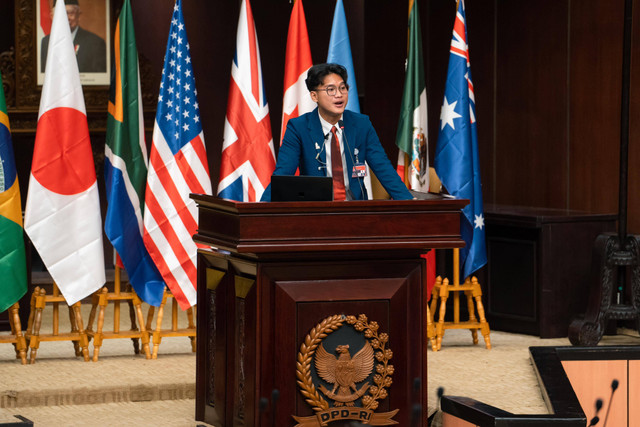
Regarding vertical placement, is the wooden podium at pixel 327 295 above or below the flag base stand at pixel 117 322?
above

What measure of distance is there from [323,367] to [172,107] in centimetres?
247

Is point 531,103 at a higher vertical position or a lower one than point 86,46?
lower

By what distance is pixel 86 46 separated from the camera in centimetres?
838

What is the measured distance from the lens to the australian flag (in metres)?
6.32

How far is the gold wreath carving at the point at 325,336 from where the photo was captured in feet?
12.9

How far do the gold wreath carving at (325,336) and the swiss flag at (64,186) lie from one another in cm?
214

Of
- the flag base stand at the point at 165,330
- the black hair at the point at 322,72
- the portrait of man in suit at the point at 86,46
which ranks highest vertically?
the portrait of man in suit at the point at 86,46

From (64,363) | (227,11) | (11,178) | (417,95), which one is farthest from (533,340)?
(227,11)

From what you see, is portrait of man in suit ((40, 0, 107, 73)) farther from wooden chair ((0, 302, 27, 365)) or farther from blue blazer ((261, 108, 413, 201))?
blue blazer ((261, 108, 413, 201))

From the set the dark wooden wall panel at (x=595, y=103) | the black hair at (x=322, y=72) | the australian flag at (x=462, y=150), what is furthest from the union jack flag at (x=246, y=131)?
the dark wooden wall panel at (x=595, y=103)

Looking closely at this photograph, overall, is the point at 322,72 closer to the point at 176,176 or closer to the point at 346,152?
the point at 346,152

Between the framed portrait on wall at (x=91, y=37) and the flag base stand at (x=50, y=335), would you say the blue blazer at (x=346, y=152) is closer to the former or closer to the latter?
the flag base stand at (x=50, y=335)

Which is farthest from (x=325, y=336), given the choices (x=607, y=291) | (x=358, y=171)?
(x=607, y=291)

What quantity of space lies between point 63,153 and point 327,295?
91.4 inches
